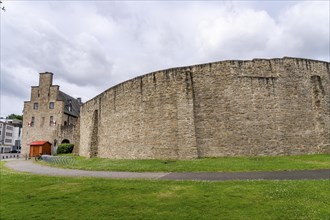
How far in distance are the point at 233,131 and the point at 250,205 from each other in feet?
44.3

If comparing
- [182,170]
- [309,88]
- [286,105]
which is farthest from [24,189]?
[309,88]

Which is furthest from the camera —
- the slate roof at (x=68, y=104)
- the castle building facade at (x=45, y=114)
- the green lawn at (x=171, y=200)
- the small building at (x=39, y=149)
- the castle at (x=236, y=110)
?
the slate roof at (x=68, y=104)

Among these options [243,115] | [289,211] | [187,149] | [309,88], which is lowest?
[289,211]

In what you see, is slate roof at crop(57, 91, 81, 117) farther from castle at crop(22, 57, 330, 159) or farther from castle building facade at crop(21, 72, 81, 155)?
castle at crop(22, 57, 330, 159)

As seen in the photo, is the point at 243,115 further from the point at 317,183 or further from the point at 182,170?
the point at 317,183

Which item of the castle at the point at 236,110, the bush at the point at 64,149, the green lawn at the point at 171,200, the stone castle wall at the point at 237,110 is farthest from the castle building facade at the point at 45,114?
the green lawn at the point at 171,200

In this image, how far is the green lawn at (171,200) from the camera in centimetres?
720

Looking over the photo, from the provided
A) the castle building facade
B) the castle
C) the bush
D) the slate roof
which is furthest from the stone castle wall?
the slate roof

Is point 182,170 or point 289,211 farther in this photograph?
point 182,170

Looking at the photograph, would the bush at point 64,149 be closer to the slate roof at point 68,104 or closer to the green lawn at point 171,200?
the slate roof at point 68,104

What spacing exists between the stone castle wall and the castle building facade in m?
28.4

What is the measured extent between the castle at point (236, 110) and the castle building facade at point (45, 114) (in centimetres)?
2827

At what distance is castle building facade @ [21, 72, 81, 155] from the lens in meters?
47.9

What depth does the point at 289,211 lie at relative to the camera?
7.27 meters
